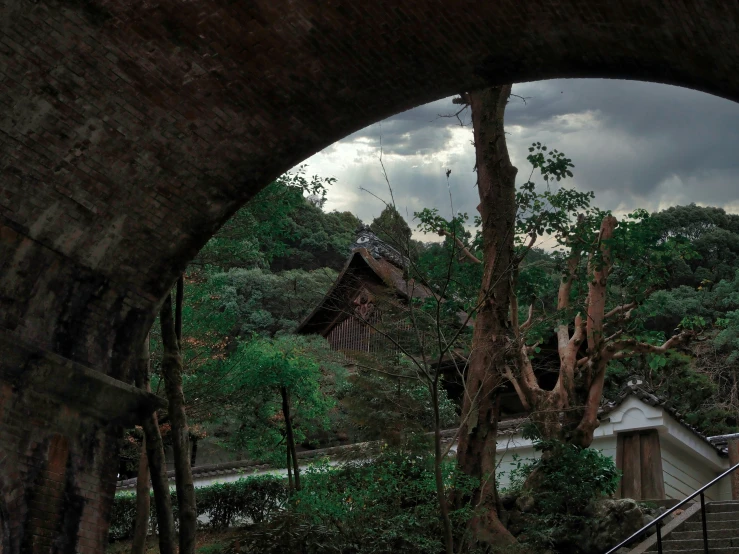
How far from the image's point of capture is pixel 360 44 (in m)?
4.21

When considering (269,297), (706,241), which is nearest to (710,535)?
(269,297)

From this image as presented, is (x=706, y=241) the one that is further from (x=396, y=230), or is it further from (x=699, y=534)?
(x=396, y=230)

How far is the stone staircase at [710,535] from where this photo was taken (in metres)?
7.21

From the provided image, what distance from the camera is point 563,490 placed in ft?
27.5

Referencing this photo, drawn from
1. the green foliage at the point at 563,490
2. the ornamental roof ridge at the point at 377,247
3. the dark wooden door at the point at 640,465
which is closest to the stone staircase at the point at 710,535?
the green foliage at the point at 563,490

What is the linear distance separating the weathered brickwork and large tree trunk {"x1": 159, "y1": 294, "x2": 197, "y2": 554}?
1866 mm

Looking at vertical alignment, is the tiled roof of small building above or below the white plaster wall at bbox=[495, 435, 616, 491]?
above

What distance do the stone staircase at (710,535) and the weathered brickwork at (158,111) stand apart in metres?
5.15

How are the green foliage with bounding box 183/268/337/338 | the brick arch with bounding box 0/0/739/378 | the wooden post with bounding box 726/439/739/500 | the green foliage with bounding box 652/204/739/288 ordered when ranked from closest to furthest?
the brick arch with bounding box 0/0/739/378 < the wooden post with bounding box 726/439/739/500 < the green foliage with bounding box 183/268/337/338 < the green foliage with bounding box 652/204/739/288

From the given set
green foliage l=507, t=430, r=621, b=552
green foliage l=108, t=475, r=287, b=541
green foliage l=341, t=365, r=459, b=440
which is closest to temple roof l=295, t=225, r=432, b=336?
green foliage l=108, t=475, r=287, b=541

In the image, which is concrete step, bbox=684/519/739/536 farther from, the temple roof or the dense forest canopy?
the temple roof

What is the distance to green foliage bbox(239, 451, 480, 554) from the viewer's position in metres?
6.90

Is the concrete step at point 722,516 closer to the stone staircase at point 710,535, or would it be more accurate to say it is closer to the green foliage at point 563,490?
the stone staircase at point 710,535

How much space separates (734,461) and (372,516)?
6.25m
